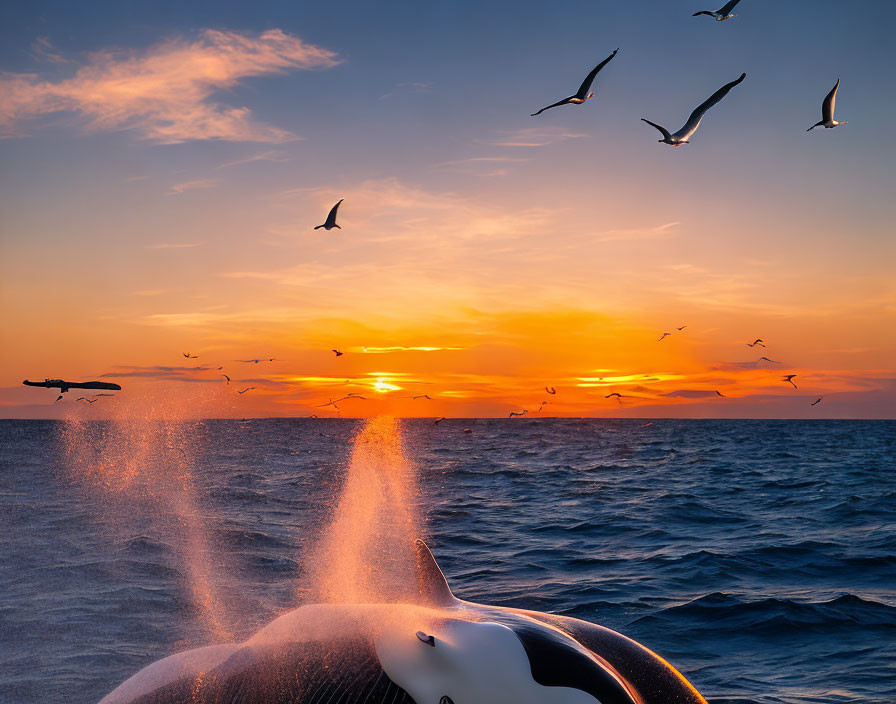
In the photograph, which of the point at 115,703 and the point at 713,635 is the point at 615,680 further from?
the point at 713,635

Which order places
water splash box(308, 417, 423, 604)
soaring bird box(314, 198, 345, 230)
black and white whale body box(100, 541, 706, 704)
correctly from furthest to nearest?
soaring bird box(314, 198, 345, 230) → water splash box(308, 417, 423, 604) → black and white whale body box(100, 541, 706, 704)

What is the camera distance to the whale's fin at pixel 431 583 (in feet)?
18.5

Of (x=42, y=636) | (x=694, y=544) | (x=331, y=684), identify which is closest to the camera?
(x=331, y=684)

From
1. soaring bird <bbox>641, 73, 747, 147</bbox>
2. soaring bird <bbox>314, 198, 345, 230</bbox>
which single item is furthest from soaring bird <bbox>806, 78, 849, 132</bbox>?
soaring bird <bbox>314, 198, 345, 230</bbox>

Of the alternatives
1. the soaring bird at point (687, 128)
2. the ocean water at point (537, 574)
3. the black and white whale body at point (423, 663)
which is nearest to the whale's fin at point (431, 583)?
the black and white whale body at point (423, 663)

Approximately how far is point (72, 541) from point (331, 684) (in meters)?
15.4

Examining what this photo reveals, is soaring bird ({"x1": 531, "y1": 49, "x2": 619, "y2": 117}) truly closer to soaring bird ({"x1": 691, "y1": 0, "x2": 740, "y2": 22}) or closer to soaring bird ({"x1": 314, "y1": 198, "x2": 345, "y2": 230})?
soaring bird ({"x1": 691, "y1": 0, "x2": 740, "y2": 22})

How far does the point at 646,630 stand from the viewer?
1170cm

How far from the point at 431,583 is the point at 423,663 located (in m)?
1.27

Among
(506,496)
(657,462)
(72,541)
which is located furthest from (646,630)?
(657,462)

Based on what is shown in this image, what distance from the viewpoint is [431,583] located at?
5.80 metres

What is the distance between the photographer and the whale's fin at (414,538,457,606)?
18.5 ft

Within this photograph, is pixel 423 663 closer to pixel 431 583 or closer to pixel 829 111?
pixel 431 583

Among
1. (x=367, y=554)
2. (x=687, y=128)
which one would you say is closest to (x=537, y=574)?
(x=367, y=554)
